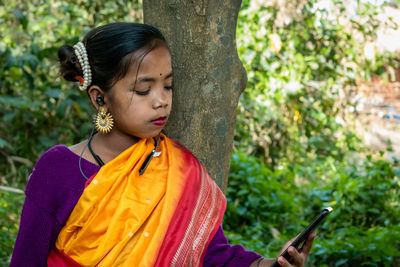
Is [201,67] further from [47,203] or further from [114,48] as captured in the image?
[47,203]

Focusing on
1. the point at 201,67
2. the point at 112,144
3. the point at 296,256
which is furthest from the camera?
the point at 201,67

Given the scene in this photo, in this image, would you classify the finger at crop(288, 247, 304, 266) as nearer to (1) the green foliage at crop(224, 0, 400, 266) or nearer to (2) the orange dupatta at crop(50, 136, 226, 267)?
(2) the orange dupatta at crop(50, 136, 226, 267)

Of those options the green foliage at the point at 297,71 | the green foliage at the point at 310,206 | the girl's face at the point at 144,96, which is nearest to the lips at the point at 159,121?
the girl's face at the point at 144,96

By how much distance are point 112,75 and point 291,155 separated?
4515mm

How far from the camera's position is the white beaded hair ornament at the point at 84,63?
1721 mm

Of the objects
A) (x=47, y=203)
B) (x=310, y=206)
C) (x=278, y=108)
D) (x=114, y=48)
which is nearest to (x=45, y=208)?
(x=47, y=203)

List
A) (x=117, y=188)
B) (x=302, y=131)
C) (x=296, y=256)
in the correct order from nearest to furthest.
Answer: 1. (x=296, y=256)
2. (x=117, y=188)
3. (x=302, y=131)

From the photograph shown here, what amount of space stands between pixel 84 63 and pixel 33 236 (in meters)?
0.66

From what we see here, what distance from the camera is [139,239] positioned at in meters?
1.67

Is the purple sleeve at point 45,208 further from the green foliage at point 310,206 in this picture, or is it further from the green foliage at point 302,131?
the green foliage at point 302,131

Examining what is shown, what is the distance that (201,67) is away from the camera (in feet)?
6.63

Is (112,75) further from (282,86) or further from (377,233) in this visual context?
(282,86)

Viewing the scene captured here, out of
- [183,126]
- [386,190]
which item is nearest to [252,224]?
[386,190]

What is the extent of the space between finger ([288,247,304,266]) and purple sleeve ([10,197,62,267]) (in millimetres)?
842
